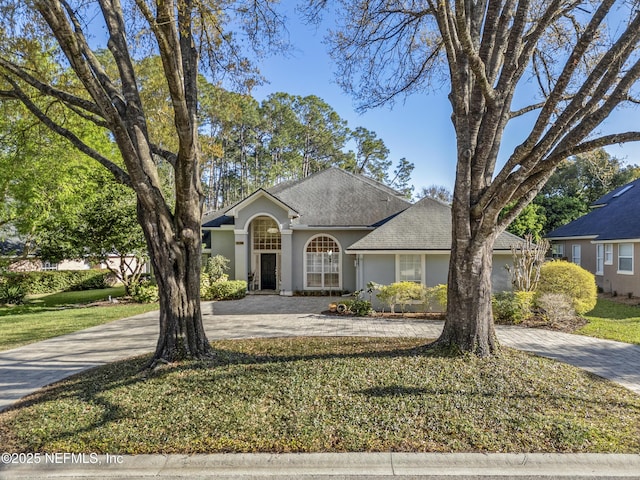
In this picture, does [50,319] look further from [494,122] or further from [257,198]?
[494,122]

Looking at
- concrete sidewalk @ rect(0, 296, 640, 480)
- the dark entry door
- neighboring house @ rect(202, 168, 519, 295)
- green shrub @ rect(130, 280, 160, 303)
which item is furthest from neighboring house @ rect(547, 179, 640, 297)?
green shrub @ rect(130, 280, 160, 303)

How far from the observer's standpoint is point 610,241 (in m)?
17.4

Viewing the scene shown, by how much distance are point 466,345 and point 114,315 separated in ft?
41.0

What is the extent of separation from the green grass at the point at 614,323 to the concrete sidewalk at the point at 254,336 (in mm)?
764

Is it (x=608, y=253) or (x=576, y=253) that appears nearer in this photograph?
(x=608, y=253)

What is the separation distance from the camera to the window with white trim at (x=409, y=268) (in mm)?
13688

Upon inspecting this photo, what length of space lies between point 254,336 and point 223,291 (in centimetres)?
789

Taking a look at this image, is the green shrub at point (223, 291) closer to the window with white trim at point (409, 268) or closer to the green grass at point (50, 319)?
the green grass at point (50, 319)

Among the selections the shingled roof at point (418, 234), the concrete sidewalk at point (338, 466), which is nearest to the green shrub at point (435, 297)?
the shingled roof at point (418, 234)

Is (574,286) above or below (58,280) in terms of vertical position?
above

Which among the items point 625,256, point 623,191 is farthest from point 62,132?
point 623,191

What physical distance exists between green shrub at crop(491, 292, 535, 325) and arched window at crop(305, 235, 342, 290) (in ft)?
27.1

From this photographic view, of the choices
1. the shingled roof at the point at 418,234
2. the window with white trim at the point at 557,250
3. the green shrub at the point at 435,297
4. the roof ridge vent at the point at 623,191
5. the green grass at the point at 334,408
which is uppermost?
the roof ridge vent at the point at 623,191

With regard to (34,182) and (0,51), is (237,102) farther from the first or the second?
(34,182)
